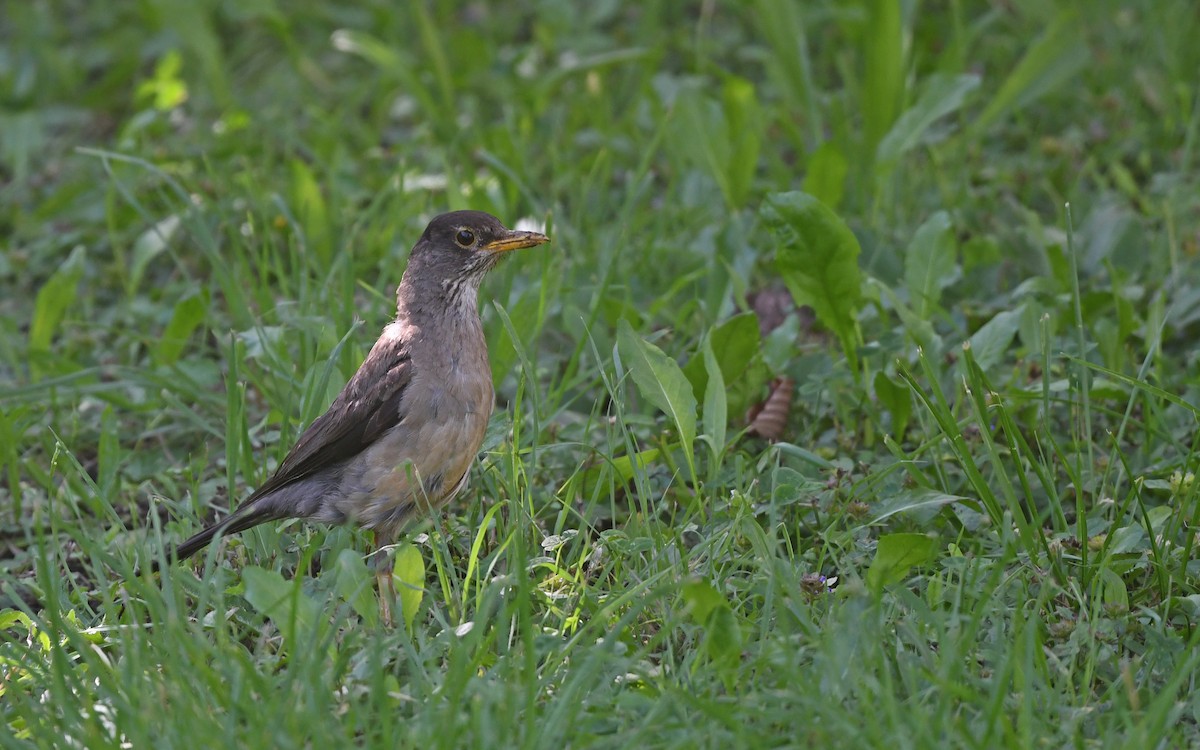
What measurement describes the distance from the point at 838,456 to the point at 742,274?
1.16m

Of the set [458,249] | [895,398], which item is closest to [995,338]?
[895,398]

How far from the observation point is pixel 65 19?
9555 millimetres

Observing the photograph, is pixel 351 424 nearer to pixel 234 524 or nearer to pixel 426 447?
pixel 426 447

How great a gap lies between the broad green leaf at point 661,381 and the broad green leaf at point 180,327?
213 cm

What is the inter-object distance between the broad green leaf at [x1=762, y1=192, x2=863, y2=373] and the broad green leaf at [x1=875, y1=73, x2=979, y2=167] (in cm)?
125

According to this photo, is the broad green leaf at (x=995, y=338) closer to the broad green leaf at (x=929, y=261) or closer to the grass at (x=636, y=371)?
the grass at (x=636, y=371)

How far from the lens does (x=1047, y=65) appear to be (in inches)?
272

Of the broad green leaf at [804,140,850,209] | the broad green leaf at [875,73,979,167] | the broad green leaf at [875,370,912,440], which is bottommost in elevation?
the broad green leaf at [875,370,912,440]

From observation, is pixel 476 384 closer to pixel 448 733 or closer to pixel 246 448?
pixel 246 448

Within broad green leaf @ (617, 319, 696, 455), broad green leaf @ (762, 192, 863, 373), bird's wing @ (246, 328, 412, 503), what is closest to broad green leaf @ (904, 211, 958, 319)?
broad green leaf @ (762, 192, 863, 373)

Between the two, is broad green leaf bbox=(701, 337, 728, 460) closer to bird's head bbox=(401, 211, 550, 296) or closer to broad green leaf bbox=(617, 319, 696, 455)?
broad green leaf bbox=(617, 319, 696, 455)

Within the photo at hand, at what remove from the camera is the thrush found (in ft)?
15.3

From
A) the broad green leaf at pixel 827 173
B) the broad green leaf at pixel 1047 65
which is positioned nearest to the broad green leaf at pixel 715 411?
the broad green leaf at pixel 827 173

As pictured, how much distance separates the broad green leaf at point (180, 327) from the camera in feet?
19.5
